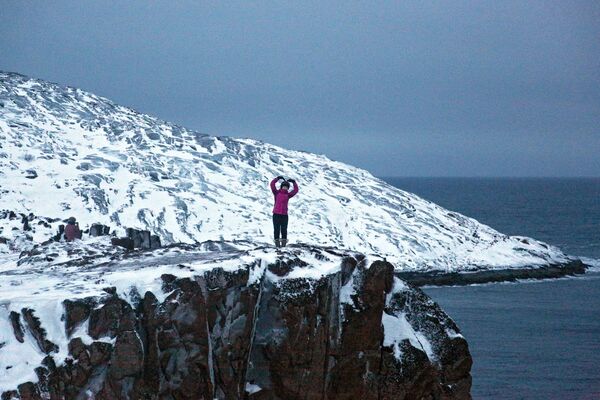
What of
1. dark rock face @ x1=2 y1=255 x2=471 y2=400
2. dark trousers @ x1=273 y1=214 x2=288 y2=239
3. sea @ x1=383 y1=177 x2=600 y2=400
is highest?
dark trousers @ x1=273 y1=214 x2=288 y2=239

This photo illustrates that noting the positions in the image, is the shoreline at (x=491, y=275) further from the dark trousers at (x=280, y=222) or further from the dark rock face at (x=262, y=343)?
the dark rock face at (x=262, y=343)

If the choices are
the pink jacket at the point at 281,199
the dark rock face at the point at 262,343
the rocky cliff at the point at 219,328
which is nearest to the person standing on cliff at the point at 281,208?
the pink jacket at the point at 281,199

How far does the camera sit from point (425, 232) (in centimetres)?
7531

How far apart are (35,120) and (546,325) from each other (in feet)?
147

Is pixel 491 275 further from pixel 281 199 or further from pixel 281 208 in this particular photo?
pixel 281 199

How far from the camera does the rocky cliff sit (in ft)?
64.3

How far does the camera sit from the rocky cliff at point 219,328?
19.6m

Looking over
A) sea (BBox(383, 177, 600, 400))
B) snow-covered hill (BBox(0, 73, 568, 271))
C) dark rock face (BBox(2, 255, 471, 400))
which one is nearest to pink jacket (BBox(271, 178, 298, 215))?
dark rock face (BBox(2, 255, 471, 400))

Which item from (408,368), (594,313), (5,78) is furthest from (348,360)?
(5,78)

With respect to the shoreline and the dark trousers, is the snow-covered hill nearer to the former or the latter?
the shoreline

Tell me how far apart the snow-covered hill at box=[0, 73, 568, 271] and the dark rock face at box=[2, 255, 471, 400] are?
2983 centimetres

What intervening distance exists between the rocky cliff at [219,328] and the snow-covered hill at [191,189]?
28910mm

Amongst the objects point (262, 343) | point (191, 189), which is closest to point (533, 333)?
point (191, 189)

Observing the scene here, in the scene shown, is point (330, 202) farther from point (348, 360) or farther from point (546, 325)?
point (348, 360)
